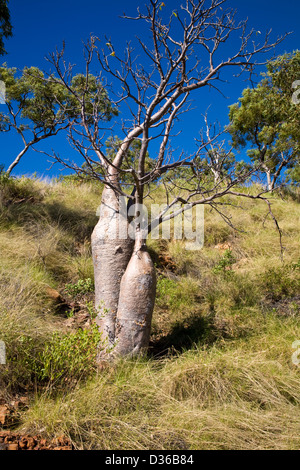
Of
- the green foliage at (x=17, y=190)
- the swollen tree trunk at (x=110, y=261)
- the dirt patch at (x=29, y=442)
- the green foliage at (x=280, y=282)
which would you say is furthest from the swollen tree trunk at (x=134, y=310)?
the green foliage at (x=17, y=190)

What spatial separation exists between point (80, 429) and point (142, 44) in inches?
131

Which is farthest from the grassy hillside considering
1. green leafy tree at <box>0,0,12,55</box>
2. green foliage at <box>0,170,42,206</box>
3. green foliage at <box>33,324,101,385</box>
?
green leafy tree at <box>0,0,12,55</box>

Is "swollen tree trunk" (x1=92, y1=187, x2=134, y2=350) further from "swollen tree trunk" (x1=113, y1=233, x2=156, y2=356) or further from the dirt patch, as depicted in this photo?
the dirt patch

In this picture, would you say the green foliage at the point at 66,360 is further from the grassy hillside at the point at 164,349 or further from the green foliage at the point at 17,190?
the green foliage at the point at 17,190

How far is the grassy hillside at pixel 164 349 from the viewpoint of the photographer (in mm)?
2035

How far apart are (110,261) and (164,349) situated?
116 cm

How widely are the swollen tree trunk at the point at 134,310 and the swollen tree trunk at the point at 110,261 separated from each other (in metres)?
0.16

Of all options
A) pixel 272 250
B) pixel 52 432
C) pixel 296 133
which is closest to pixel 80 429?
pixel 52 432

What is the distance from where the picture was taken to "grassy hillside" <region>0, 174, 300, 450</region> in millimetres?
2035

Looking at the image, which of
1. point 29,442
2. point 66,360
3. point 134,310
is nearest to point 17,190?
point 134,310

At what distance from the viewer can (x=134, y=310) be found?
2885mm

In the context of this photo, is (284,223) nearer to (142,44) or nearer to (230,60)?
(230,60)

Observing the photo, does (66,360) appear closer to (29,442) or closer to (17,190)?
(29,442)
